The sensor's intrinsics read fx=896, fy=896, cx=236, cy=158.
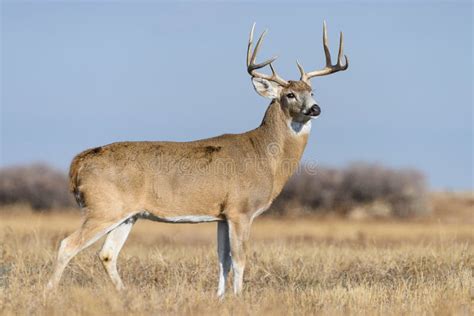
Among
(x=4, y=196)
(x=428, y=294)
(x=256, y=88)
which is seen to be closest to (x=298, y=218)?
(x=4, y=196)

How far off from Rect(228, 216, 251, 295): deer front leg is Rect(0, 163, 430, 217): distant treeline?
2548 centimetres

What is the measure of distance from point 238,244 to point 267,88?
8.90 ft

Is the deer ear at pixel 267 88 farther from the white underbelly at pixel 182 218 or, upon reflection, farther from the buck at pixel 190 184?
the white underbelly at pixel 182 218

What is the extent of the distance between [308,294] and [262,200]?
2.15 metres

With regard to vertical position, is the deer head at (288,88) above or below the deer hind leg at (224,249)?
above

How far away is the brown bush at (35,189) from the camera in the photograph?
145 ft

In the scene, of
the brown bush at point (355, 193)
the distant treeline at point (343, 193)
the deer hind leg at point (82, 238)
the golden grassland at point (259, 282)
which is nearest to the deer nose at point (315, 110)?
the golden grassland at point (259, 282)

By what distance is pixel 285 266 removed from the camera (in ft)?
45.7

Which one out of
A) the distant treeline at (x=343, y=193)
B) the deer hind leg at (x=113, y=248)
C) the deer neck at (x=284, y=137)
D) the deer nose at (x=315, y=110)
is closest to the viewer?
the deer hind leg at (x=113, y=248)

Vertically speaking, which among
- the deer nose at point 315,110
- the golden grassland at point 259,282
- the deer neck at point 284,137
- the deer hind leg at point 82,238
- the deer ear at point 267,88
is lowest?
the golden grassland at point 259,282

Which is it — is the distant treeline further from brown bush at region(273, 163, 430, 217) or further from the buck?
the buck

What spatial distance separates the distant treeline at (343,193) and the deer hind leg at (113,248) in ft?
82.9

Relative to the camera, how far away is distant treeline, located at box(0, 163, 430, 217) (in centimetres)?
3934

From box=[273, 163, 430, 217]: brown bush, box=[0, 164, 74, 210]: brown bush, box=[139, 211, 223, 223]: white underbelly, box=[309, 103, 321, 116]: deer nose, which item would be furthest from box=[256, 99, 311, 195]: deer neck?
box=[0, 164, 74, 210]: brown bush
